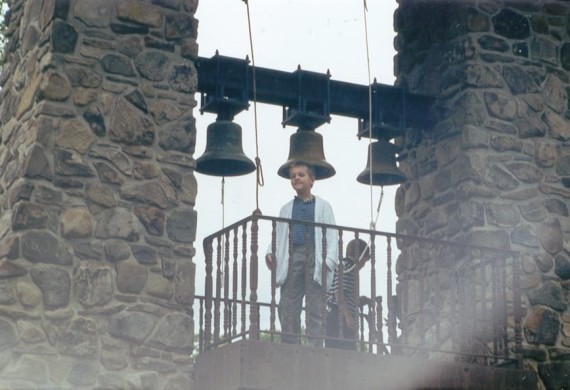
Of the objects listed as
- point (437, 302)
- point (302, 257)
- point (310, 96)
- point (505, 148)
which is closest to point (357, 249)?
point (302, 257)

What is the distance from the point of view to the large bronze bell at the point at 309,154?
1180 centimetres

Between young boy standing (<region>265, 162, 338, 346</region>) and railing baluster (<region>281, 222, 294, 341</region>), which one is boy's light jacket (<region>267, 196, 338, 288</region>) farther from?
railing baluster (<region>281, 222, 294, 341</region>)

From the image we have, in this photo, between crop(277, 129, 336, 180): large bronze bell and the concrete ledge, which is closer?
the concrete ledge

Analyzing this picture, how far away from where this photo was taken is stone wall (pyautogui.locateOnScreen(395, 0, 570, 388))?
12273 mm

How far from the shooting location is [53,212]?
10.5 meters

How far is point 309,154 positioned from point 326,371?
1.98 m

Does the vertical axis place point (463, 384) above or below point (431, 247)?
below

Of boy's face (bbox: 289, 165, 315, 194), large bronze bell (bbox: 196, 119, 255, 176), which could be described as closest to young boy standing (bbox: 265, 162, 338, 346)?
Result: boy's face (bbox: 289, 165, 315, 194)

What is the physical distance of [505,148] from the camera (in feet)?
41.1

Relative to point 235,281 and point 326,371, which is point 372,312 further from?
point 235,281

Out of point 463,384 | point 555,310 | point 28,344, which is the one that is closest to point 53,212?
point 28,344

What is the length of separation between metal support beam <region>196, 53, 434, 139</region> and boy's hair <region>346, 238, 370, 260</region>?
1.15 metres

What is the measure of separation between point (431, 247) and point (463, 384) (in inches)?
64.1

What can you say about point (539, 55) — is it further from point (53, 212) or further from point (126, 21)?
point (53, 212)
